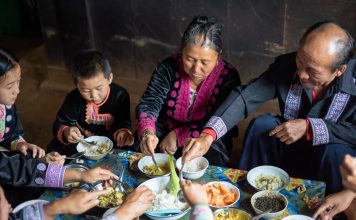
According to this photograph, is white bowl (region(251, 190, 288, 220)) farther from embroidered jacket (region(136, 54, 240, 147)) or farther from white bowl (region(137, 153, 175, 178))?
embroidered jacket (region(136, 54, 240, 147))

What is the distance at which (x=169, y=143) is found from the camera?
118 inches

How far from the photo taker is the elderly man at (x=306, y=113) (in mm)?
2396

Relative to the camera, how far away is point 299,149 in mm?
2844

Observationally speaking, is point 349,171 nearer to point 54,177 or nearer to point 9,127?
point 54,177

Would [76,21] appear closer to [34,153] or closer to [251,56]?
[251,56]

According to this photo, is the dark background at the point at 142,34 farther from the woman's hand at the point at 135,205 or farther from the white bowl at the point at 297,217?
the woman's hand at the point at 135,205

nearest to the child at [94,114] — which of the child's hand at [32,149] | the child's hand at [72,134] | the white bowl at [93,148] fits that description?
the child's hand at [72,134]

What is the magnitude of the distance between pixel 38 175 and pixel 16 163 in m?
0.15

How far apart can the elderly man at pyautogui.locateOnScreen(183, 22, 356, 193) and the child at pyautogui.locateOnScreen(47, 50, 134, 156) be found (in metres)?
0.79

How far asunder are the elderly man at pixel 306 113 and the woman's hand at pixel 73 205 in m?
0.65

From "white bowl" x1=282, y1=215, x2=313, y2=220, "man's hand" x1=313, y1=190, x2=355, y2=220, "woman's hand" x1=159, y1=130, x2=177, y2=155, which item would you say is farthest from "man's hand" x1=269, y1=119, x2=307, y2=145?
"woman's hand" x1=159, y1=130, x2=177, y2=155

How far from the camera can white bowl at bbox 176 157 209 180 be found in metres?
2.34

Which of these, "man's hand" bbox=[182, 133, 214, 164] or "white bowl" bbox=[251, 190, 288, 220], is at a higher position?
"man's hand" bbox=[182, 133, 214, 164]

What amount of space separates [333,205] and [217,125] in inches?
34.4
